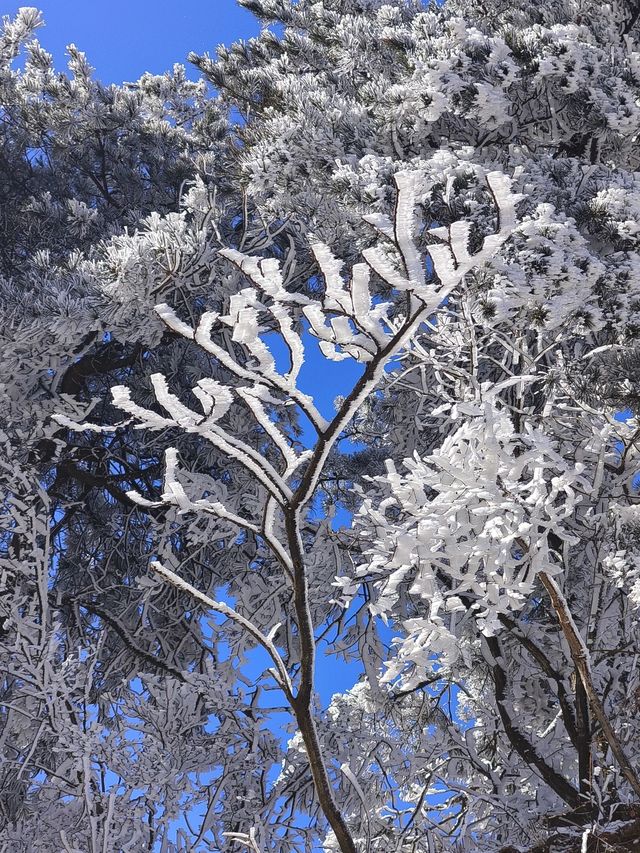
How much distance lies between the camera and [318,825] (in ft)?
14.3

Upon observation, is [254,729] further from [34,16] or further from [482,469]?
[34,16]

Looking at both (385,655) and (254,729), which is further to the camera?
Result: (385,655)

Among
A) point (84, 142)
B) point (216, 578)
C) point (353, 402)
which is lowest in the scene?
point (353, 402)

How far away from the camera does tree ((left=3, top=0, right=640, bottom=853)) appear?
7.03ft

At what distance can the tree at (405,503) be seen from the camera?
2143 mm

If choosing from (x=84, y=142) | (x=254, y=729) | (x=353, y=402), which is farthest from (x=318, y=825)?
(x=84, y=142)

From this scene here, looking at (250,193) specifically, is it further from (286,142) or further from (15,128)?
(15,128)

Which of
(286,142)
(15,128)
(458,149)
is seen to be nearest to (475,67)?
(458,149)

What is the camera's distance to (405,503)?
6.21 feet

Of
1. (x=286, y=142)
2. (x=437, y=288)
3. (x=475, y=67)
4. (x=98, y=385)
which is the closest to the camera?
(x=437, y=288)

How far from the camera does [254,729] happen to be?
14.6ft

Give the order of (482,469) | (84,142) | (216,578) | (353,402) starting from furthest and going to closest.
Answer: (84,142), (216,578), (482,469), (353,402)

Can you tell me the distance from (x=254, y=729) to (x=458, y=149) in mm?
3707

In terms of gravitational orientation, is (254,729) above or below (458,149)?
below
